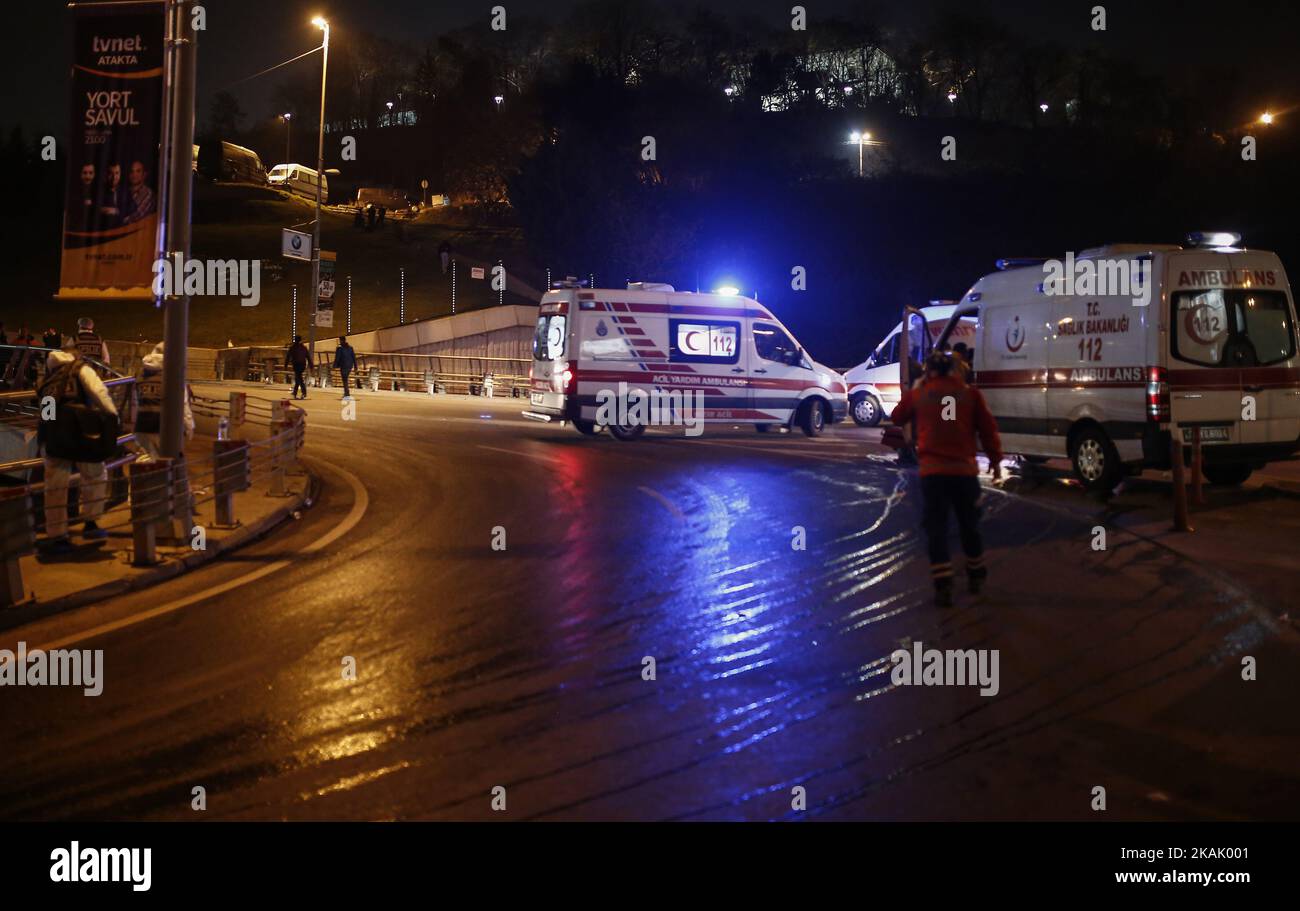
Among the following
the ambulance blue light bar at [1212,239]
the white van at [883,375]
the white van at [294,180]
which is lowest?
the white van at [883,375]

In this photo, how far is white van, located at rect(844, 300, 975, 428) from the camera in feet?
82.8

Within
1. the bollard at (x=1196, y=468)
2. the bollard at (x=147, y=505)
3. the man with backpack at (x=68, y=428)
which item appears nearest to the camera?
the bollard at (x=147, y=505)

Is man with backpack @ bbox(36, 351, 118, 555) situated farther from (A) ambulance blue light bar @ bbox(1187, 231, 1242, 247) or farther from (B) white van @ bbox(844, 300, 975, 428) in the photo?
(B) white van @ bbox(844, 300, 975, 428)

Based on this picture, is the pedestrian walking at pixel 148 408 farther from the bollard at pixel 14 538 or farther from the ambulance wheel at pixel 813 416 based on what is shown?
the ambulance wheel at pixel 813 416

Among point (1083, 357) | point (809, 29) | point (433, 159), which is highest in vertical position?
point (809, 29)

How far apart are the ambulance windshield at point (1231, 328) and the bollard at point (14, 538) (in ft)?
40.2

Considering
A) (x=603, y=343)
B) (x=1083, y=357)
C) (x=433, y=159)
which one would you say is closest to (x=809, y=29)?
(x=433, y=159)

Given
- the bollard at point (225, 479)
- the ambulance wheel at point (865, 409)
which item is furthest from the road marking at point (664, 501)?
the ambulance wheel at point (865, 409)

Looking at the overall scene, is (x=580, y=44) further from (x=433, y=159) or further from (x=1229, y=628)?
(x=1229, y=628)

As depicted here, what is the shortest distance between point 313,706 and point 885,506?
9.31 meters

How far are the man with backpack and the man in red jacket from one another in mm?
7146

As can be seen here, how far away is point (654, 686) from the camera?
654 centimetres

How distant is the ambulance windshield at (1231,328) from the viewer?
45.1 feet

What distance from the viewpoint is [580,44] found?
8269 centimetres
